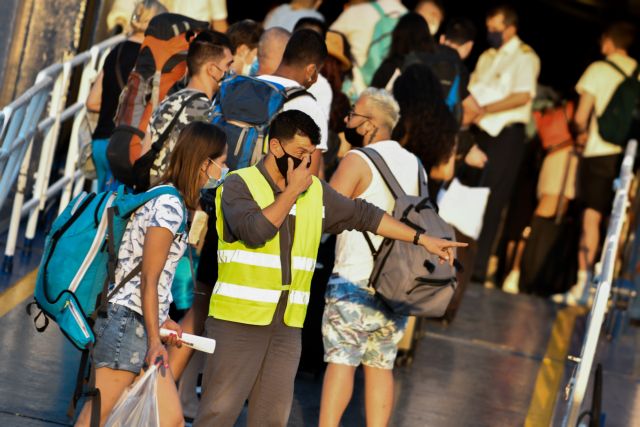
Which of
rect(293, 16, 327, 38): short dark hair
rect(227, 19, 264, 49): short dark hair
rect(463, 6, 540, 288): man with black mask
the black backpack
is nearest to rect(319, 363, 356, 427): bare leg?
rect(227, 19, 264, 49): short dark hair

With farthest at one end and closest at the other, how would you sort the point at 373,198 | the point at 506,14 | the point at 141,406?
the point at 506,14, the point at 373,198, the point at 141,406

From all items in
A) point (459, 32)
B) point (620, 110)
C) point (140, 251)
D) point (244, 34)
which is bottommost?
point (140, 251)

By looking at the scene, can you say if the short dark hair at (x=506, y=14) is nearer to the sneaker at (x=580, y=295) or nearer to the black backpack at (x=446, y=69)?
the black backpack at (x=446, y=69)

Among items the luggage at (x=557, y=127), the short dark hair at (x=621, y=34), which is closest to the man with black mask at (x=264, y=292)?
the short dark hair at (x=621, y=34)

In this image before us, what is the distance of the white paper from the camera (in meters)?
9.76

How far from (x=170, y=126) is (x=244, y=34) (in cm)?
221

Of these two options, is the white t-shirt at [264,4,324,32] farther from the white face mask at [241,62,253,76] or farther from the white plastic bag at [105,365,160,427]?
the white plastic bag at [105,365,160,427]

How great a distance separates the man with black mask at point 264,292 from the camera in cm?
612

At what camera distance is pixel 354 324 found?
24.2 feet

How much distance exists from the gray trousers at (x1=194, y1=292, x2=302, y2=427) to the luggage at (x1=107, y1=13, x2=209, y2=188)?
213cm

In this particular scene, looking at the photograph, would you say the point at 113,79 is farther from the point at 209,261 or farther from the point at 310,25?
the point at 209,261

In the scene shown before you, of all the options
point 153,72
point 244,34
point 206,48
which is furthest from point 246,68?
point 206,48

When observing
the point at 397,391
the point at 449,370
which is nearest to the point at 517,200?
the point at 449,370

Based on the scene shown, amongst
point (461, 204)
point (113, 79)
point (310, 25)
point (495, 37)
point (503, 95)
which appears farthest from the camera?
point (495, 37)
